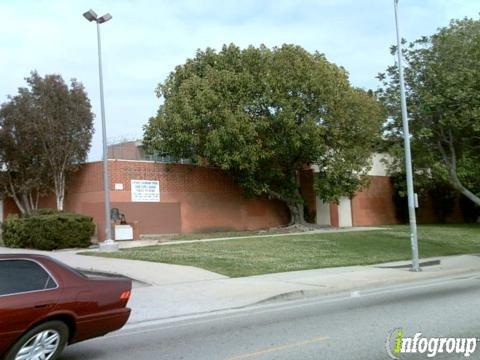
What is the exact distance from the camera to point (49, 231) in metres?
23.1

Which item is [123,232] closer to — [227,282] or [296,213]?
[296,213]

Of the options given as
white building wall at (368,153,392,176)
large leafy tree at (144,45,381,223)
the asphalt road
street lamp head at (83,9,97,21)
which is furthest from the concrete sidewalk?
white building wall at (368,153,392,176)

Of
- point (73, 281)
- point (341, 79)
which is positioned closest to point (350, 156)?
point (341, 79)

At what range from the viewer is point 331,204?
119 ft

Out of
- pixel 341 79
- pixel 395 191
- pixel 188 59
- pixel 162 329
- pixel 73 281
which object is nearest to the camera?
pixel 73 281

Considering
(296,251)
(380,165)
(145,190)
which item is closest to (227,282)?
(296,251)

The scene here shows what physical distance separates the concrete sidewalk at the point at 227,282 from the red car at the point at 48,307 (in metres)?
A: 2.95

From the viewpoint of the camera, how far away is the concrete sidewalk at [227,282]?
1130 centimetres

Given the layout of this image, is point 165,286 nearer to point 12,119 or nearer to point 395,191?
point 12,119

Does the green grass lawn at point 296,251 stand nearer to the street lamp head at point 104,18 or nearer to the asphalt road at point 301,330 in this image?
the asphalt road at point 301,330

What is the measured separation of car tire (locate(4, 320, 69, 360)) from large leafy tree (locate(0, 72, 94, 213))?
68.9ft

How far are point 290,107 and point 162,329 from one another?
20.4 meters

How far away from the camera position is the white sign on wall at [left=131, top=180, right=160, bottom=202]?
29.1m

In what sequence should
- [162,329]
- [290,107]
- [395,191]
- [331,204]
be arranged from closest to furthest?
1. [162,329]
2. [290,107]
3. [331,204]
4. [395,191]
